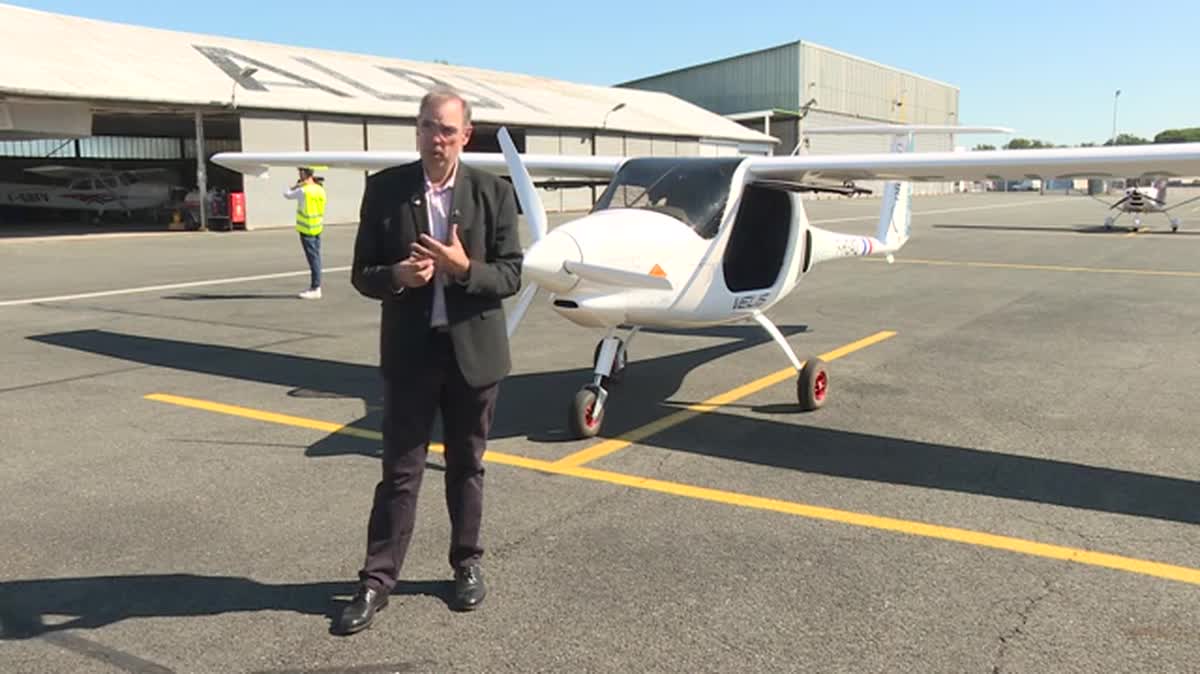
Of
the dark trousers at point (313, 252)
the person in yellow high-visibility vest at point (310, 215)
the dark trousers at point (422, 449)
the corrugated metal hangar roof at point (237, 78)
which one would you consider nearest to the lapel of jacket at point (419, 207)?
the dark trousers at point (422, 449)

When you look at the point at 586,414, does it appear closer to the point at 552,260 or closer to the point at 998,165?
the point at 552,260

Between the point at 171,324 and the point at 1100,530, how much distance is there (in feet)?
32.9

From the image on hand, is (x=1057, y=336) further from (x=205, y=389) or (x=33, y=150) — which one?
(x=33, y=150)

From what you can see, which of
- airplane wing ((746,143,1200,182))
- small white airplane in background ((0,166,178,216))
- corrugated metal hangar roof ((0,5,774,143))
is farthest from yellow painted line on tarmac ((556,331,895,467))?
small white airplane in background ((0,166,178,216))

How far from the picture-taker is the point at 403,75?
125 feet

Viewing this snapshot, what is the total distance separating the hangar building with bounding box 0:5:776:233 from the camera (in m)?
25.4

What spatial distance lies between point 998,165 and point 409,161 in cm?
492

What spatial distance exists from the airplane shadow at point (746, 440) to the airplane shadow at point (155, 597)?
6.19 ft

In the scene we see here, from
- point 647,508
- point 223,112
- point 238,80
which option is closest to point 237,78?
point 238,80

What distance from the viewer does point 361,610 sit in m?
3.34

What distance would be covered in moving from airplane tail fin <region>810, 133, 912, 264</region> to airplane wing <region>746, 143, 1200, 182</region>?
1.01m

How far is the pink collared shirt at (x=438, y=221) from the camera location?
3350 mm

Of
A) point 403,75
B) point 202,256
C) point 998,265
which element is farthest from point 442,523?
point 403,75

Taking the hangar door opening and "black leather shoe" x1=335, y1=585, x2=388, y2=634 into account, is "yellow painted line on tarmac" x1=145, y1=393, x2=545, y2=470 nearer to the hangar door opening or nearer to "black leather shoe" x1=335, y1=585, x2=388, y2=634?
"black leather shoe" x1=335, y1=585, x2=388, y2=634
